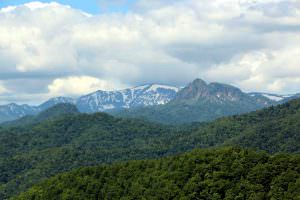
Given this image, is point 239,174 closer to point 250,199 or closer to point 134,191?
point 250,199

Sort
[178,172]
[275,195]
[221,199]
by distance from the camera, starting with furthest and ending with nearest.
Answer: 1. [178,172]
2. [221,199]
3. [275,195]

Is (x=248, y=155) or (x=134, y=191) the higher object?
(x=248, y=155)

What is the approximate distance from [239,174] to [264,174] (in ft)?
32.0

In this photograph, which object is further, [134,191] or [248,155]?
[134,191]

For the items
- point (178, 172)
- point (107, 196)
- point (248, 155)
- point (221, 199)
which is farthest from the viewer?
point (107, 196)

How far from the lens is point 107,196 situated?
193 metres

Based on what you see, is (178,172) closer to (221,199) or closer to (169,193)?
(169,193)

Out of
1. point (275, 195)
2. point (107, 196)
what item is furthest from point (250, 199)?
point (107, 196)

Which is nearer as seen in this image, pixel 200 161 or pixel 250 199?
pixel 250 199

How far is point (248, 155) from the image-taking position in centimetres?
17000

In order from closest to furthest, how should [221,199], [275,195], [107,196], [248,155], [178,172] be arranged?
[275,195]
[221,199]
[248,155]
[178,172]
[107,196]

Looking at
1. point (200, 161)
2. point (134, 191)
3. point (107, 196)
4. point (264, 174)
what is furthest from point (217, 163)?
point (107, 196)

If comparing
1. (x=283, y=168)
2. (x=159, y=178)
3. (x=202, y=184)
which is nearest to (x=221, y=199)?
(x=202, y=184)

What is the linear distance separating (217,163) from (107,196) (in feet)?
150
